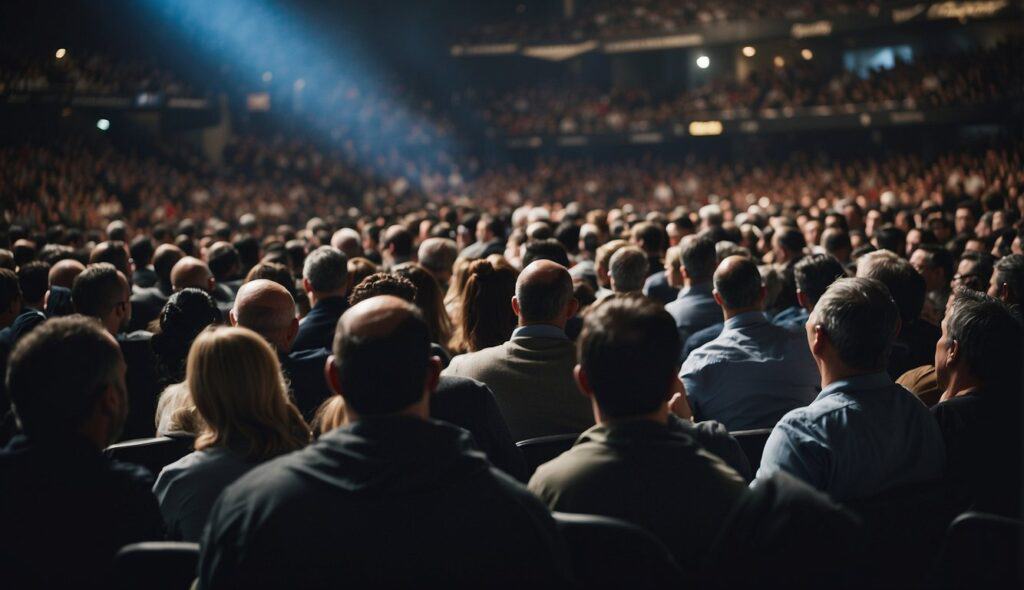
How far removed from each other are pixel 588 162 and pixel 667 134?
361 cm

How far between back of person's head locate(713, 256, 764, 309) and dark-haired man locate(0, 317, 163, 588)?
305 cm

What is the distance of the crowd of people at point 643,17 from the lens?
1198 inches

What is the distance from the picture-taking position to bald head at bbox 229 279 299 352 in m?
4.45

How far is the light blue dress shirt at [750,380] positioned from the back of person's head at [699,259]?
1.74 meters

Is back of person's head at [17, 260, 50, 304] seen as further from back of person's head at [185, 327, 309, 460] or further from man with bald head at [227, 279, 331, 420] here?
back of person's head at [185, 327, 309, 460]

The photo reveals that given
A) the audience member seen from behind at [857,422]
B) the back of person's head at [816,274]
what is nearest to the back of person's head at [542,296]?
the audience member seen from behind at [857,422]

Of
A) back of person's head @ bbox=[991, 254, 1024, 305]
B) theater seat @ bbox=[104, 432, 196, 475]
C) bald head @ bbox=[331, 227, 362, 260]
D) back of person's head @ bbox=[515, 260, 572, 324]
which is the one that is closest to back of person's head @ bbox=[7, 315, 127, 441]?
theater seat @ bbox=[104, 432, 196, 475]

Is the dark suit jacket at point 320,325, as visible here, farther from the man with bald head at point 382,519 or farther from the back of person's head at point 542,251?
the man with bald head at point 382,519

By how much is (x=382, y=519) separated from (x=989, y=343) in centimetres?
249

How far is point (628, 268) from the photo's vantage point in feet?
21.5

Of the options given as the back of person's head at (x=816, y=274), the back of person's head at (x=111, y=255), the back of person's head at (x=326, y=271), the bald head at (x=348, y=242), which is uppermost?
the back of person's head at (x=111, y=255)

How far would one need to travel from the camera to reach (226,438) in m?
2.98

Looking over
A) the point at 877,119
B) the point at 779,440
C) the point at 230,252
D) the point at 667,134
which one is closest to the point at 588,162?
the point at 667,134

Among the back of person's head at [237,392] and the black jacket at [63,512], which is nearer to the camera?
the black jacket at [63,512]
